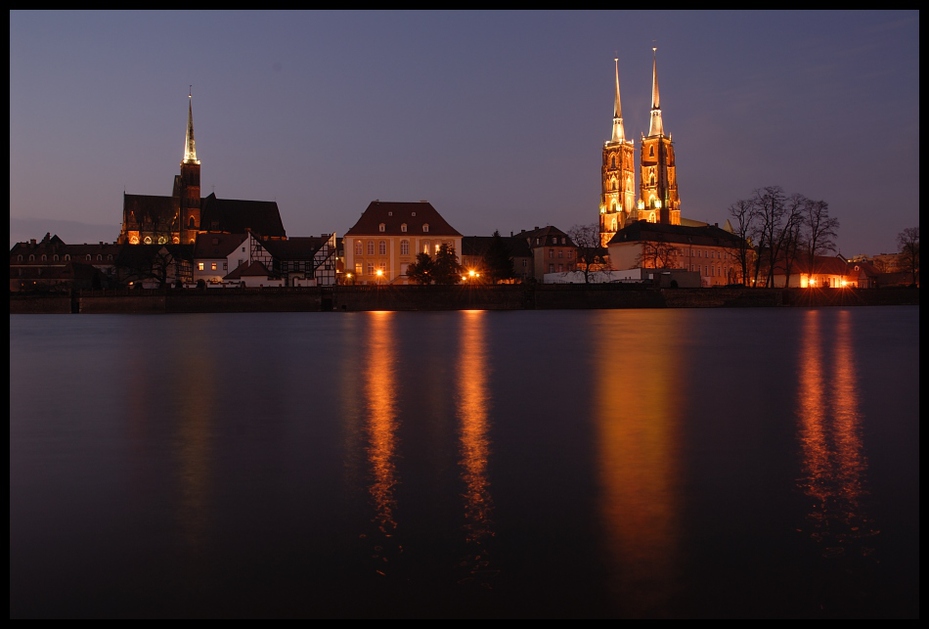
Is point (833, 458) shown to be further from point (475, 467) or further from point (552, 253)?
point (552, 253)

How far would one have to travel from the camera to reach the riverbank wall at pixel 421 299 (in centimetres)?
7281

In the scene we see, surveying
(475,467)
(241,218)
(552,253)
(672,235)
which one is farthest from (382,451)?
(241,218)

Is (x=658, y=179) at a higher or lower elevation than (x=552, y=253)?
higher

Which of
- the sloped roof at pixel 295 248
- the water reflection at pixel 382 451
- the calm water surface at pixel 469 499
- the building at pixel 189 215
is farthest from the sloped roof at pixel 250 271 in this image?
the calm water surface at pixel 469 499

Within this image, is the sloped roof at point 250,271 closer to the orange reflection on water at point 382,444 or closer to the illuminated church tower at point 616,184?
Result: the orange reflection on water at point 382,444

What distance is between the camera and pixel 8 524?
6793 millimetres

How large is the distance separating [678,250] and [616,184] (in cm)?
5434

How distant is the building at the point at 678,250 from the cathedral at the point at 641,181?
33636 mm

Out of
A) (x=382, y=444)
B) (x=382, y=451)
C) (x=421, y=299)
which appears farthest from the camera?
(x=421, y=299)

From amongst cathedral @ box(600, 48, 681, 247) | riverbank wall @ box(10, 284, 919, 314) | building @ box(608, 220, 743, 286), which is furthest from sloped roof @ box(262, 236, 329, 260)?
cathedral @ box(600, 48, 681, 247)

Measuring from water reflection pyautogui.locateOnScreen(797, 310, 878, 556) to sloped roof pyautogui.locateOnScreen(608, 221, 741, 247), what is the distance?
77.1 meters

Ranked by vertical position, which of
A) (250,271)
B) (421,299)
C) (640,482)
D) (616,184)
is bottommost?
(640,482)

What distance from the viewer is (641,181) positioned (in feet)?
484

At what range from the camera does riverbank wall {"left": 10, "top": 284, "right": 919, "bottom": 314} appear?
7281cm
